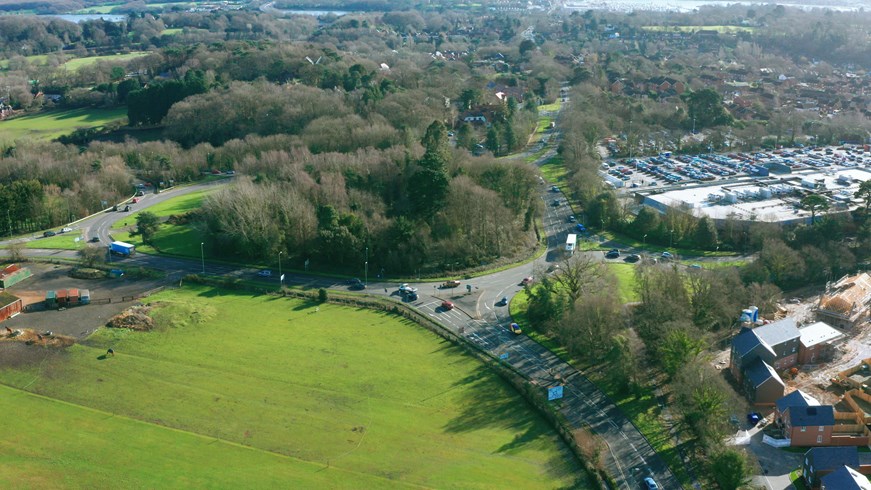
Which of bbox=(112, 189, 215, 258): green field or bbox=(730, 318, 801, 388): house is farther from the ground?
bbox=(730, 318, 801, 388): house

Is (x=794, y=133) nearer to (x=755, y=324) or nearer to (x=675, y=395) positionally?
(x=755, y=324)

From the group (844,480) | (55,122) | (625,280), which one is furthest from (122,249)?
(55,122)

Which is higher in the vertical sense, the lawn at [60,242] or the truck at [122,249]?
the truck at [122,249]

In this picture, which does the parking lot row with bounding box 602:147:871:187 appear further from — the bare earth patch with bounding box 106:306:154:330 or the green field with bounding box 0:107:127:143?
the green field with bounding box 0:107:127:143

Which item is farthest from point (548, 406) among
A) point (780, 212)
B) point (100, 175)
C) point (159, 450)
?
point (100, 175)

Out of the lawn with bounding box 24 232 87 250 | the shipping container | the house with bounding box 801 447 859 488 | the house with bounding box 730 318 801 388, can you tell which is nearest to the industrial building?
the house with bounding box 730 318 801 388

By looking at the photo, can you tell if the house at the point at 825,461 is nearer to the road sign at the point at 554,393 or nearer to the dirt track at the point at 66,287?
the road sign at the point at 554,393

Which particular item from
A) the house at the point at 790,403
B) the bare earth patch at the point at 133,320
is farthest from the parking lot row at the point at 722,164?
the bare earth patch at the point at 133,320
